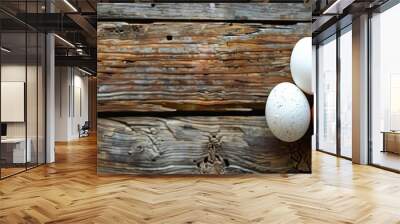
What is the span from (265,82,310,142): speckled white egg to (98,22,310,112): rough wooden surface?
21 cm

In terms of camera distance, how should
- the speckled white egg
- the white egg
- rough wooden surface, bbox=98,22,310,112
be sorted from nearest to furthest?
1. the speckled white egg
2. the white egg
3. rough wooden surface, bbox=98,22,310,112

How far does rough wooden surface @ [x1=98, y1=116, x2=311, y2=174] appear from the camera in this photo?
6.16m

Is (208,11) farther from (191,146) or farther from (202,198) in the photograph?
(202,198)

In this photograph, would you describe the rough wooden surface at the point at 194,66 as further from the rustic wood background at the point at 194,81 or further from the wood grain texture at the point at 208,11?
the wood grain texture at the point at 208,11

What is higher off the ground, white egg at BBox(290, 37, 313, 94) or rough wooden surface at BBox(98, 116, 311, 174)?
white egg at BBox(290, 37, 313, 94)

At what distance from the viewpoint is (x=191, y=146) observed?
243 inches

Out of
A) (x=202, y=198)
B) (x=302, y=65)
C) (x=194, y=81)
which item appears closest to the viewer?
(x=202, y=198)

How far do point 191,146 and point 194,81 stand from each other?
0.99 meters

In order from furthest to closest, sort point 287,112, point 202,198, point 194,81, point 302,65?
1. point 194,81
2. point 302,65
3. point 287,112
4. point 202,198

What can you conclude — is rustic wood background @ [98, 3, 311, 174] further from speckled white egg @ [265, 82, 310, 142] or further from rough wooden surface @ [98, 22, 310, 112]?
speckled white egg @ [265, 82, 310, 142]

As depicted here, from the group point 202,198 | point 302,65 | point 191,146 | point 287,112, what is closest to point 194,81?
point 191,146

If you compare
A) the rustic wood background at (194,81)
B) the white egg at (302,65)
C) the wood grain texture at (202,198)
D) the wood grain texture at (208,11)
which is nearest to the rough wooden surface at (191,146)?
the rustic wood background at (194,81)

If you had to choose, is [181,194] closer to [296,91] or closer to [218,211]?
[218,211]

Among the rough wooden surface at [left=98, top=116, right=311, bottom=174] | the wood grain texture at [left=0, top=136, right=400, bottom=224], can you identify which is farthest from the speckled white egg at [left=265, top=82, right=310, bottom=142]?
the wood grain texture at [left=0, top=136, right=400, bottom=224]
